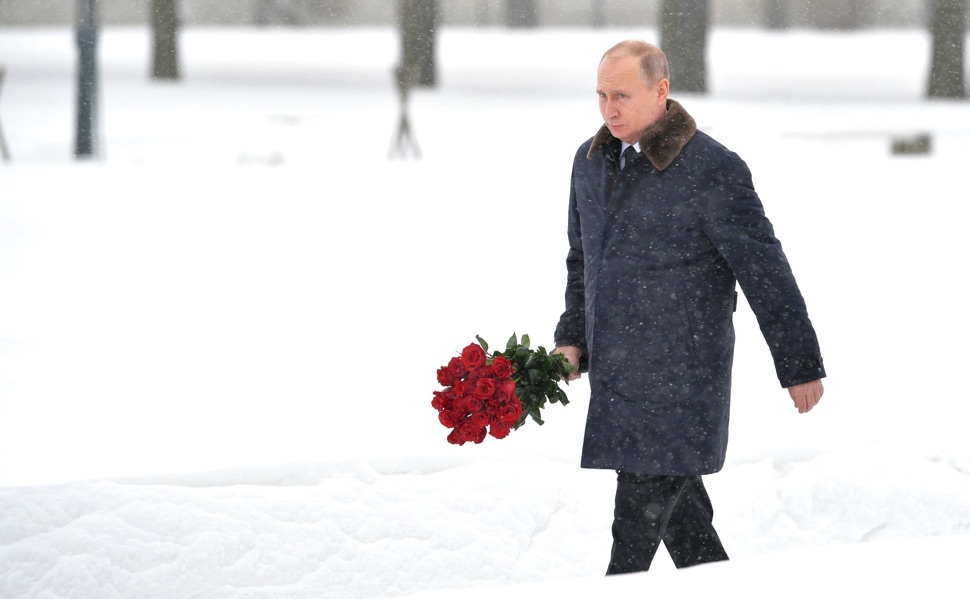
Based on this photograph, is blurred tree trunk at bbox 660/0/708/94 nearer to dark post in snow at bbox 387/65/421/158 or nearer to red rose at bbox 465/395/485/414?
dark post in snow at bbox 387/65/421/158

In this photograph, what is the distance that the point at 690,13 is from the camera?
42.9ft

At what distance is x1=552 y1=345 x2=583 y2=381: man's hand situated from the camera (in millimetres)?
3119

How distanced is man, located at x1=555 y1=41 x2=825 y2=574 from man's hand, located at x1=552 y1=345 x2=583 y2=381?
0.15 metres

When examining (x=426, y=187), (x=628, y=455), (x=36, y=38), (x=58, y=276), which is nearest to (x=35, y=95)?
(x=36, y=38)

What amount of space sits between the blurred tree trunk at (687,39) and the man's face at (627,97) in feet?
33.6

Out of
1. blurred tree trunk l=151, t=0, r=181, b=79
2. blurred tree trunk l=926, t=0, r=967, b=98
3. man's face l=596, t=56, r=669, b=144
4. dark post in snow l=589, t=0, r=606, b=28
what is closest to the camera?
man's face l=596, t=56, r=669, b=144

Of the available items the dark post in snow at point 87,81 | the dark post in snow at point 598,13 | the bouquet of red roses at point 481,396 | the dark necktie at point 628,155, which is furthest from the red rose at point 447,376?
the dark post in snow at point 598,13

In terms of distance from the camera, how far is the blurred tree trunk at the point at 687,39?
12.9m

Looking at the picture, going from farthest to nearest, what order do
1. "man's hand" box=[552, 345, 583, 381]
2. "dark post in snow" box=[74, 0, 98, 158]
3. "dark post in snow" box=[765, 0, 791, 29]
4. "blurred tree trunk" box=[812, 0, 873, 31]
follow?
1. "blurred tree trunk" box=[812, 0, 873, 31]
2. "dark post in snow" box=[765, 0, 791, 29]
3. "dark post in snow" box=[74, 0, 98, 158]
4. "man's hand" box=[552, 345, 583, 381]

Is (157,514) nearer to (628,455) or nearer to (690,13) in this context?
(628,455)

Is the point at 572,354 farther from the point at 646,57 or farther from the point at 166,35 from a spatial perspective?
the point at 166,35

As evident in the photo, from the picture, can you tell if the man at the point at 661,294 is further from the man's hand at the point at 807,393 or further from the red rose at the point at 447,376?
the red rose at the point at 447,376


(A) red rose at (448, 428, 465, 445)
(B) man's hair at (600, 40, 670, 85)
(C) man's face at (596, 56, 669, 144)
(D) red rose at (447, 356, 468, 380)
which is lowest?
(A) red rose at (448, 428, 465, 445)

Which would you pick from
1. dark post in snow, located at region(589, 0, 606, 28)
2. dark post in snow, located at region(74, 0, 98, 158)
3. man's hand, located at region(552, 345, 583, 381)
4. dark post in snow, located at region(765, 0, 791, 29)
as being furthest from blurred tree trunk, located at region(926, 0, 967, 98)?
man's hand, located at region(552, 345, 583, 381)
